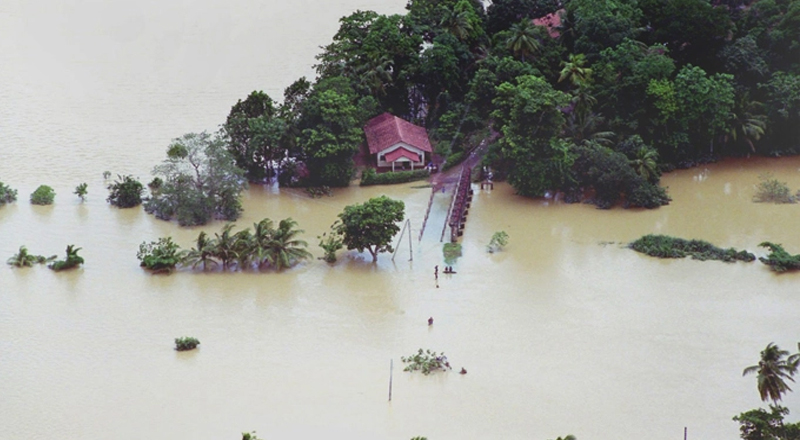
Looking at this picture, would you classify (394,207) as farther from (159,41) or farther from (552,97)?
(159,41)

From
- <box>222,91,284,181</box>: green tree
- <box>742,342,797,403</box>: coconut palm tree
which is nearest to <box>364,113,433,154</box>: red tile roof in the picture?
<box>222,91,284,181</box>: green tree

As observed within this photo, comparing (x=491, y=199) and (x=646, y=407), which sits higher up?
(x=491, y=199)

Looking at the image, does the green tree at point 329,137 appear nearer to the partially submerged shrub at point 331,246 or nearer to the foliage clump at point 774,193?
the partially submerged shrub at point 331,246

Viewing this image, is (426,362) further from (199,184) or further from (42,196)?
(42,196)

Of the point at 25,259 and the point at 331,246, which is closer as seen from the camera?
the point at 331,246

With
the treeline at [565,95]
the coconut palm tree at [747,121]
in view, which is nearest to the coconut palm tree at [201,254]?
the treeline at [565,95]

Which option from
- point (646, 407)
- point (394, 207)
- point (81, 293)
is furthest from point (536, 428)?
point (81, 293)

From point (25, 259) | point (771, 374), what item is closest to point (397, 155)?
point (25, 259)
